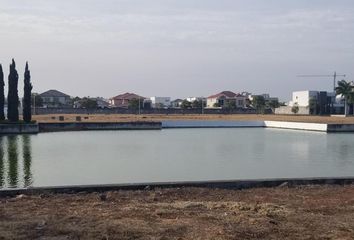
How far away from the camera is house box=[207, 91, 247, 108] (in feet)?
373

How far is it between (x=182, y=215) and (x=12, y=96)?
114 feet

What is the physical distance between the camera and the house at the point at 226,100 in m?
114

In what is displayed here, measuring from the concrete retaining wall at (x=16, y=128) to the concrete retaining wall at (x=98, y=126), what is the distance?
7.16ft

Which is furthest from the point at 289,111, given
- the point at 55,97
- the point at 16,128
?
the point at 16,128

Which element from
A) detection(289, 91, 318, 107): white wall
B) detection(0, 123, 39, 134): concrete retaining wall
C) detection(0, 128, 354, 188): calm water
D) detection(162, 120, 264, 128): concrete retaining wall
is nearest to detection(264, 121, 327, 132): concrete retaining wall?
detection(162, 120, 264, 128): concrete retaining wall

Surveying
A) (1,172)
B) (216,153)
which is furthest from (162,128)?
(1,172)

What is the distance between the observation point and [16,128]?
3641 cm

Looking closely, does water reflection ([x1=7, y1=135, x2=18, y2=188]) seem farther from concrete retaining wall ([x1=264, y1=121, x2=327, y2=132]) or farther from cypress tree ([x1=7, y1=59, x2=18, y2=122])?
concrete retaining wall ([x1=264, y1=121, x2=327, y2=132])

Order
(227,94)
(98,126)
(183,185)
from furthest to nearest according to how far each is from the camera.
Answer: (227,94) → (98,126) → (183,185)

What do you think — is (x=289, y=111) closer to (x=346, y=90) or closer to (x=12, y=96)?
(x=346, y=90)

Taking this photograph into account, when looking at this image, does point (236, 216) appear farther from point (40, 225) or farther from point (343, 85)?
point (343, 85)

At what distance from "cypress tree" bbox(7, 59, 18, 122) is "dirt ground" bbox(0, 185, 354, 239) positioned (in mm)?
31195

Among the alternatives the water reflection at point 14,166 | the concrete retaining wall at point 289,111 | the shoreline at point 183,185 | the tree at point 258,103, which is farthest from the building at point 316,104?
the shoreline at point 183,185

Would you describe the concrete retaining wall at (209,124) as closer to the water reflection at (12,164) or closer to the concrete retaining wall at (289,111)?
the water reflection at (12,164)
